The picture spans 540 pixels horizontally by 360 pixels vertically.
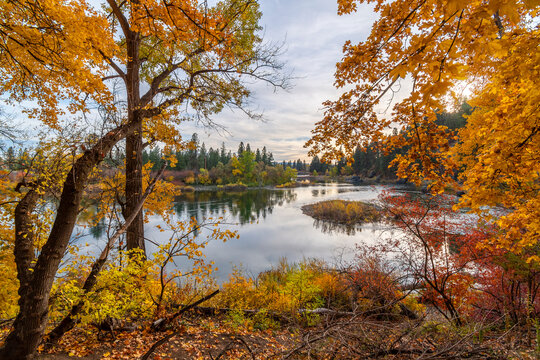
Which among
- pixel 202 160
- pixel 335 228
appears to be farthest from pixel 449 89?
pixel 202 160

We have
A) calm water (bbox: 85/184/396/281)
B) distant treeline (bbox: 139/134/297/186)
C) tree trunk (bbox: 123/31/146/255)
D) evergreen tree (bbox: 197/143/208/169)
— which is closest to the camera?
tree trunk (bbox: 123/31/146/255)

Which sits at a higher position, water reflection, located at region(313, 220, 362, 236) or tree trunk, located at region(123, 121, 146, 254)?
tree trunk, located at region(123, 121, 146, 254)

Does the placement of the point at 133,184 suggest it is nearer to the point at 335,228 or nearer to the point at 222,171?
the point at 335,228

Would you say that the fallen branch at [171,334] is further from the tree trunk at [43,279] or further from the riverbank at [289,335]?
the tree trunk at [43,279]

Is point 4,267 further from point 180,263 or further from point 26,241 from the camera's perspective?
point 180,263

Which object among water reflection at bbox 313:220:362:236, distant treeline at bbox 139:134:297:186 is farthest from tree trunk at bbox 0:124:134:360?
distant treeline at bbox 139:134:297:186

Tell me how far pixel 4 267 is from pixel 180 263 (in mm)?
8517

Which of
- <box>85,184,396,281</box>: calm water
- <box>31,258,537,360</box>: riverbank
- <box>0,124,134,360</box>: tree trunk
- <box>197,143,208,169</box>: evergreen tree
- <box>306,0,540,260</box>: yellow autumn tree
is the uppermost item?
<box>197,143,208,169</box>: evergreen tree

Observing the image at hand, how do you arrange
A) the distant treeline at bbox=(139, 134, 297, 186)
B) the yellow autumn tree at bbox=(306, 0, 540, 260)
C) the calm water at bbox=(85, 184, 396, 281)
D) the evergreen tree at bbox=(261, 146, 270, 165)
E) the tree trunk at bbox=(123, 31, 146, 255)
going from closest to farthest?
1. the yellow autumn tree at bbox=(306, 0, 540, 260)
2. the tree trunk at bbox=(123, 31, 146, 255)
3. the calm water at bbox=(85, 184, 396, 281)
4. the distant treeline at bbox=(139, 134, 297, 186)
5. the evergreen tree at bbox=(261, 146, 270, 165)

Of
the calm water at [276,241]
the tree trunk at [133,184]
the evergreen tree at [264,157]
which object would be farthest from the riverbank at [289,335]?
the evergreen tree at [264,157]

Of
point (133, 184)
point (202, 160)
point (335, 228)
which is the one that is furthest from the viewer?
point (202, 160)

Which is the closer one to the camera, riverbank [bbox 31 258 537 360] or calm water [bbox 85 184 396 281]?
riverbank [bbox 31 258 537 360]

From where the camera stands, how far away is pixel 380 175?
71.6 metres

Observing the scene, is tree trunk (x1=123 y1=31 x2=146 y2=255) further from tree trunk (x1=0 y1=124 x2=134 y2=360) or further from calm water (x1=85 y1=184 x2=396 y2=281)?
calm water (x1=85 y1=184 x2=396 y2=281)
